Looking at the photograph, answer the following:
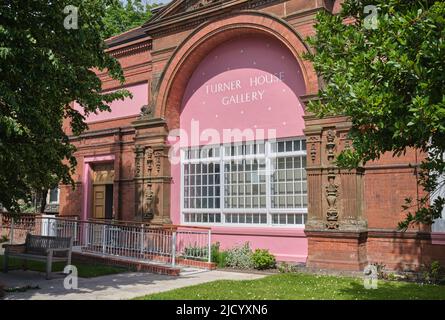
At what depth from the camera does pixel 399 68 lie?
203 inches

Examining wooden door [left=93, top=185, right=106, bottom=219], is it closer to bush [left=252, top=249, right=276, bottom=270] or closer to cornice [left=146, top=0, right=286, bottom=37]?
cornice [left=146, top=0, right=286, bottom=37]

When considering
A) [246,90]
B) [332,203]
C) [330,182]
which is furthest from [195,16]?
[332,203]

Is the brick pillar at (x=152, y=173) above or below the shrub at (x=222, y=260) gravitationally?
above

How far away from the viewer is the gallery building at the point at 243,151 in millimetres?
11211

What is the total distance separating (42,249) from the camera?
1099 cm

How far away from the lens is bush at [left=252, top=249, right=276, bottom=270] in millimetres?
11961

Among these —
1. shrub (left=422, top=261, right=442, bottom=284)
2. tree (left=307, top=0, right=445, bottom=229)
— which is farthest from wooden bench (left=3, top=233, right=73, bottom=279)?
shrub (left=422, top=261, right=442, bottom=284)

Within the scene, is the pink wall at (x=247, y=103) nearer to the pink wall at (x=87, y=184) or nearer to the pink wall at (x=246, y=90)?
the pink wall at (x=246, y=90)

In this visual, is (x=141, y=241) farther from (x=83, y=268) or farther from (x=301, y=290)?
(x=301, y=290)

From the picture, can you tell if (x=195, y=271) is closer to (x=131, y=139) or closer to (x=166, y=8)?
(x=131, y=139)

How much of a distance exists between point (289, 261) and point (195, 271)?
2607 millimetres

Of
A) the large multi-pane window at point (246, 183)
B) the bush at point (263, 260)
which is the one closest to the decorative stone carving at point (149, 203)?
the large multi-pane window at point (246, 183)

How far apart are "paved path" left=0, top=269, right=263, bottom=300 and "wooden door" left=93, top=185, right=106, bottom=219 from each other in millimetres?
5903

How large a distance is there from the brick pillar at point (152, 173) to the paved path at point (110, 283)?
11.8 ft
